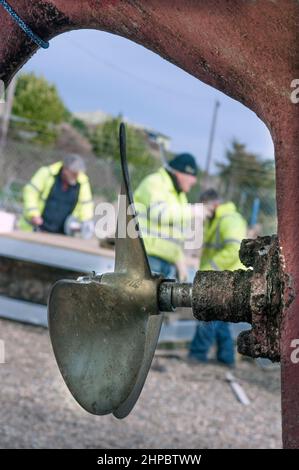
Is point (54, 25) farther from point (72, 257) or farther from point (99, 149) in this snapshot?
point (99, 149)

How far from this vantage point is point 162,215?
6203 mm

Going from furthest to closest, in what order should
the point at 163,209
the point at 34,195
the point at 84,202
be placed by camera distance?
the point at 84,202 → the point at 34,195 → the point at 163,209

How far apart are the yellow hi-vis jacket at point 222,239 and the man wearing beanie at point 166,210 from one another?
13.6 inches

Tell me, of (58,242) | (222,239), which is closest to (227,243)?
(222,239)

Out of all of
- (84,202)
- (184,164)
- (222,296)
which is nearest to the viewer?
(222,296)

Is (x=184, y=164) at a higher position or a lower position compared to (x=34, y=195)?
higher

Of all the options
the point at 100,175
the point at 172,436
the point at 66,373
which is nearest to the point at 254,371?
the point at 172,436

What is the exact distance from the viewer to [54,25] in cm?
147

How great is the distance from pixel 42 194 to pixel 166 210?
2.03 metres

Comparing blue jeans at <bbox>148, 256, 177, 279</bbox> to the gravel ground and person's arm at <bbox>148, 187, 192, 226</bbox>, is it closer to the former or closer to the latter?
person's arm at <bbox>148, 187, 192, 226</bbox>

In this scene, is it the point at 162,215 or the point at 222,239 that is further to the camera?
the point at 222,239

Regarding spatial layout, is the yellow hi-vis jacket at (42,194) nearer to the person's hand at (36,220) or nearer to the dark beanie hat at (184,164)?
the person's hand at (36,220)

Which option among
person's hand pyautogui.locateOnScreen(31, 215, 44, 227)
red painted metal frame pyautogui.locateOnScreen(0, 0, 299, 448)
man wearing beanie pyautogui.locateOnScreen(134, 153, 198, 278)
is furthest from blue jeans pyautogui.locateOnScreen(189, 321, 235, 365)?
red painted metal frame pyautogui.locateOnScreen(0, 0, 299, 448)

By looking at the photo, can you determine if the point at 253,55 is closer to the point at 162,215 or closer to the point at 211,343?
the point at 162,215
